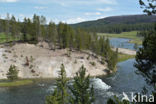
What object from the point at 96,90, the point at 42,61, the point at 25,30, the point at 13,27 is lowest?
the point at 96,90

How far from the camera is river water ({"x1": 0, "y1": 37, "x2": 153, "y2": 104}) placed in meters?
59.8

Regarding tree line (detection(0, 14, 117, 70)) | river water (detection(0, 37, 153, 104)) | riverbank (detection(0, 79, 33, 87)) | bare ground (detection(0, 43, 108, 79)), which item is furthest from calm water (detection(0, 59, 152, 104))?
tree line (detection(0, 14, 117, 70))

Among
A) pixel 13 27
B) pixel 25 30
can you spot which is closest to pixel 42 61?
pixel 25 30

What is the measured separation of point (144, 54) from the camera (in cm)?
1691

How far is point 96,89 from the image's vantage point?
230ft

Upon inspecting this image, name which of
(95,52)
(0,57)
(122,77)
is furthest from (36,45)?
(122,77)

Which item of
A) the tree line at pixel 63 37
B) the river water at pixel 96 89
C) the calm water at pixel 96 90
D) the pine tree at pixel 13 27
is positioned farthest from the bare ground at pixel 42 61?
the pine tree at pixel 13 27

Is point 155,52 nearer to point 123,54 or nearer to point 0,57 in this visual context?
point 0,57

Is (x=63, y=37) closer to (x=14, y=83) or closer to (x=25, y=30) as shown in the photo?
(x=25, y=30)

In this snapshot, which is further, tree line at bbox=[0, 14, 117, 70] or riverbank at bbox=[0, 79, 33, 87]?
tree line at bbox=[0, 14, 117, 70]

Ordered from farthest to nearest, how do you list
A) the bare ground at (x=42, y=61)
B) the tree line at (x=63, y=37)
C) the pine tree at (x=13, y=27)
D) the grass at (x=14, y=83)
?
the pine tree at (x=13, y=27) < the tree line at (x=63, y=37) < the bare ground at (x=42, y=61) < the grass at (x=14, y=83)

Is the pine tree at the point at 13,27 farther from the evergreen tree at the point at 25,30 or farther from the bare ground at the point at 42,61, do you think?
the bare ground at the point at 42,61

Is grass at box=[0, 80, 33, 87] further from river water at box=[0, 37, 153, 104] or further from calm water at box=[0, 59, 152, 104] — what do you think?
calm water at box=[0, 59, 152, 104]

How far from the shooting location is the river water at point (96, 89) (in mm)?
59781
